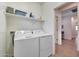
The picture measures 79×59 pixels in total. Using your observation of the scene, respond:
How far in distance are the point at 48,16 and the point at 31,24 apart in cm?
79

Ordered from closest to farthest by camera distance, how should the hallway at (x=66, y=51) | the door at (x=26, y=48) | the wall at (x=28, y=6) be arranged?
the door at (x=26, y=48), the wall at (x=28, y=6), the hallway at (x=66, y=51)

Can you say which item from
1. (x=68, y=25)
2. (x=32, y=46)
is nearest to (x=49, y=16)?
(x=32, y=46)

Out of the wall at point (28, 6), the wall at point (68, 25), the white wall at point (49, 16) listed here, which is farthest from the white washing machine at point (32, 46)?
the wall at point (68, 25)

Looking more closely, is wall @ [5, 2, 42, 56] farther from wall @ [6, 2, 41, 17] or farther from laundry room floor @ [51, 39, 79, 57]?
laundry room floor @ [51, 39, 79, 57]

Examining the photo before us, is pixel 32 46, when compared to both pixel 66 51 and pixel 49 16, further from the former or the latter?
pixel 66 51

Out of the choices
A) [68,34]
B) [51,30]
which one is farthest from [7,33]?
[68,34]

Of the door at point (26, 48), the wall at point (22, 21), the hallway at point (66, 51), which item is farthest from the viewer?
the hallway at point (66, 51)

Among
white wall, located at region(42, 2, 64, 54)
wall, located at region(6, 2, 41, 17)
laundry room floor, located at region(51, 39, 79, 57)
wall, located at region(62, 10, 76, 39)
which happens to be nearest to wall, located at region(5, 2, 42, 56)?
wall, located at region(6, 2, 41, 17)

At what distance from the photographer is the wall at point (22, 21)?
2.95 meters

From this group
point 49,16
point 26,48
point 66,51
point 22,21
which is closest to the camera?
point 26,48

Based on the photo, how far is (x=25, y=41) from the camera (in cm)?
245

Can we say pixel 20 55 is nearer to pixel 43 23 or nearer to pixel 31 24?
pixel 31 24

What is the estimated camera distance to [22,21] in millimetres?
3490

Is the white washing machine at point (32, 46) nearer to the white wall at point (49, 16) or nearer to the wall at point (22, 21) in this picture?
the white wall at point (49, 16)
